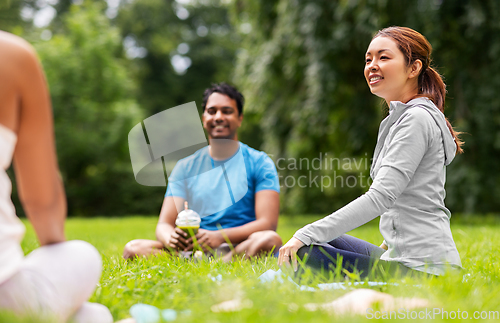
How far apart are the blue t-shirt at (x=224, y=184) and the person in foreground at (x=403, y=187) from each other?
4.74 feet

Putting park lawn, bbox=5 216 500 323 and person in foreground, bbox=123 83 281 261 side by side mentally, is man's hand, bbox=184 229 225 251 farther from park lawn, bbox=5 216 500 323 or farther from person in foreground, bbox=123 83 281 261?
park lawn, bbox=5 216 500 323

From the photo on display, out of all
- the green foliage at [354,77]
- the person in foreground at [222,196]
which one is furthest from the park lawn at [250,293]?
the green foliage at [354,77]

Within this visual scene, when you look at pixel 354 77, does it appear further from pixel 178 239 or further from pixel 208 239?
pixel 178 239

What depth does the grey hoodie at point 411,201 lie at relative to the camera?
6.67 feet

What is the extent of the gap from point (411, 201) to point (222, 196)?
1809mm

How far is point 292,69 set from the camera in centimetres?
897

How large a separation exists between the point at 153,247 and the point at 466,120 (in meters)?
6.18

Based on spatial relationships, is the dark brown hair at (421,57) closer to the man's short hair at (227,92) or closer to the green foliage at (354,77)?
the man's short hair at (227,92)

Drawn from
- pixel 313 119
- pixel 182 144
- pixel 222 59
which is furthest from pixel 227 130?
pixel 222 59

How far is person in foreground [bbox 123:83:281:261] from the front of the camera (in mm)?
3324

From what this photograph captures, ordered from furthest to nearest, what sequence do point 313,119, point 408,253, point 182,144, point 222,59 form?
point 222,59 < point 313,119 < point 182,144 < point 408,253

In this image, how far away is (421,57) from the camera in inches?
91.1

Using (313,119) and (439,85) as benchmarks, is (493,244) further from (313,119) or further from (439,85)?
(313,119)

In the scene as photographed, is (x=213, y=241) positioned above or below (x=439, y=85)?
below
